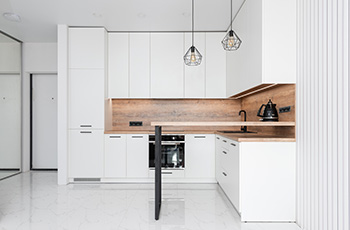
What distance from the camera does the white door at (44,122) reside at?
18.2 ft

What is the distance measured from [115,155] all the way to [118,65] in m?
1.55

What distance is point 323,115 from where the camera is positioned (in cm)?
221

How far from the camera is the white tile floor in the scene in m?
2.70

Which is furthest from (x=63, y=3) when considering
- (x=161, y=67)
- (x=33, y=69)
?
(x=33, y=69)

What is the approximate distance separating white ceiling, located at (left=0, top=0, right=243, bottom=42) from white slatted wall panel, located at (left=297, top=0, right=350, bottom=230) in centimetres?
147

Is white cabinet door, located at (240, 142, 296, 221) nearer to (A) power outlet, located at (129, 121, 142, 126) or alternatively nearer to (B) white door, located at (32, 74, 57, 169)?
(A) power outlet, located at (129, 121, 142, 126)

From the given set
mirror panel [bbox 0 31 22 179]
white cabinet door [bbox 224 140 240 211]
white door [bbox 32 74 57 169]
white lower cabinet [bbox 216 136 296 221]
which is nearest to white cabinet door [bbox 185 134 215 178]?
white cabinet door [bbox 224 140 240 211]

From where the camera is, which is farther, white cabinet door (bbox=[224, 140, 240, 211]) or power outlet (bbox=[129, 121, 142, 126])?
power outlet (bbox=[129, 121, 142, 126])

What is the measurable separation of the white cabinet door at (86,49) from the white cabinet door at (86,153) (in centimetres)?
109

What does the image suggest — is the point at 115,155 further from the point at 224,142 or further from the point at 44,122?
the point at 44,122

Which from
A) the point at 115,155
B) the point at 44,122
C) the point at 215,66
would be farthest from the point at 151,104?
the point at 44,122

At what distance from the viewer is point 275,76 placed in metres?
2.89

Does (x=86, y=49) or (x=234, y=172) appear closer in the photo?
(x=234, y=172)

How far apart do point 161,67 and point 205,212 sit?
2639 millimetres
